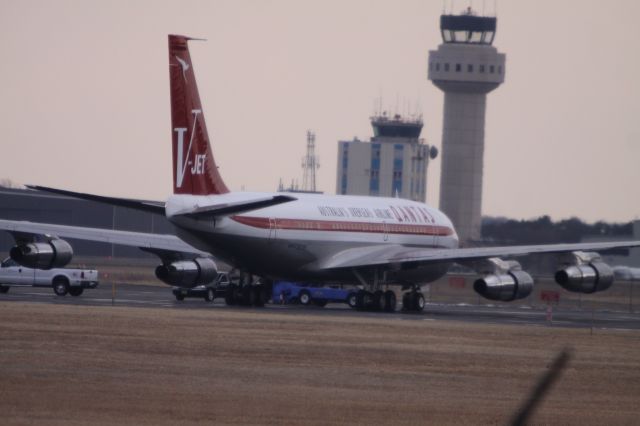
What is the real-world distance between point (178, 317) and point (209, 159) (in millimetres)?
7928

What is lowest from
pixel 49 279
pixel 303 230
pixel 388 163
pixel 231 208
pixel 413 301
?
pixel 413 301

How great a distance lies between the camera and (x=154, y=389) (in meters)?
20.5

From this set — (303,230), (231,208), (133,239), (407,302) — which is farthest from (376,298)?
(231,208)

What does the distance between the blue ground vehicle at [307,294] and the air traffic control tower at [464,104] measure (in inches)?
3519

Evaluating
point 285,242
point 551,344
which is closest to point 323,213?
point 285,242

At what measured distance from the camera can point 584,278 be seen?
46875mm

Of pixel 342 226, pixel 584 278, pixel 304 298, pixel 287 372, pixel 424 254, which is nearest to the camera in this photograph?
pixel 287 372

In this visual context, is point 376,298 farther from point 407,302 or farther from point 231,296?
point 231,296

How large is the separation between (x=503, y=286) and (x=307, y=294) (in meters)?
11.4

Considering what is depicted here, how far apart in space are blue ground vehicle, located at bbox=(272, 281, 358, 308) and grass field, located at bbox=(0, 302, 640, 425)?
18.0 meters

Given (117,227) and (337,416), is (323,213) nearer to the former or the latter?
(337,416)

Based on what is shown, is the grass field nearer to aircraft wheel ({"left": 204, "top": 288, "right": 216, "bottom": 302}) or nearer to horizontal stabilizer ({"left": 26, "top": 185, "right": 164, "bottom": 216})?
horizontal stabilizer ({"left": 26, "top": 185, "right": 164, "bottom": 216})

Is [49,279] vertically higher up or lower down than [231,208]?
lower down

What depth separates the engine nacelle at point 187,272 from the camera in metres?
46.0
